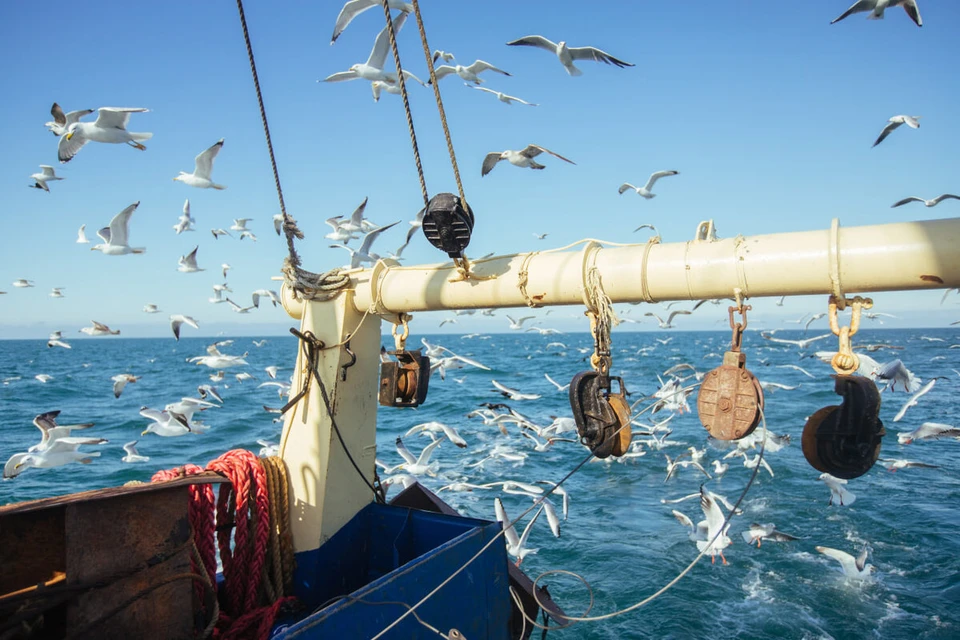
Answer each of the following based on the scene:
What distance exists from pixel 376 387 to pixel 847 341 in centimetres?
328

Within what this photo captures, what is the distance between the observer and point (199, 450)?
639 inches

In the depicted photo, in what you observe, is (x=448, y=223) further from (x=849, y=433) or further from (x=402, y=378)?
(x=849, y=433)

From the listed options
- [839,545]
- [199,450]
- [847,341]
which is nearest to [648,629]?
[839,545]

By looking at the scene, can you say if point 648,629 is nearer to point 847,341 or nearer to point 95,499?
point 847,341

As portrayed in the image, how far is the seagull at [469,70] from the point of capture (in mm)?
9617

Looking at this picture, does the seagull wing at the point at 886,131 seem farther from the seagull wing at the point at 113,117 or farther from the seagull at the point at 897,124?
the seagull wing at the point at 113,117

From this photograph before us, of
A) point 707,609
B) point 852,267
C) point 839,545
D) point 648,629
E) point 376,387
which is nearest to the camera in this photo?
point 852,267

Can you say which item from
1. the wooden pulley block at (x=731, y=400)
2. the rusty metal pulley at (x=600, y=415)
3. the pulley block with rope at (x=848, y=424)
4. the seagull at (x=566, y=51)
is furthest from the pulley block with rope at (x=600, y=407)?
the seagull at (x=566, y=51)

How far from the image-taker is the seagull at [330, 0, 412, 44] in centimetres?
723

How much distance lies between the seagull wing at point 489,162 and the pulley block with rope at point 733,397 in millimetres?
6252

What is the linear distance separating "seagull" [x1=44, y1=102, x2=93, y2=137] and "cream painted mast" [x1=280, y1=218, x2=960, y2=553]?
7066 millimetres

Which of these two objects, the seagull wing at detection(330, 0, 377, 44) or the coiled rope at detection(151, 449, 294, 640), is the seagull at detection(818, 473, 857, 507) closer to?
the coiled rope at detection(151, 449, 294, 640)

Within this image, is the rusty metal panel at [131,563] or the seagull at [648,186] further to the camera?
the seagull at [648,186]

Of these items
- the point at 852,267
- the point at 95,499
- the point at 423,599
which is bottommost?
the point at 423,599
